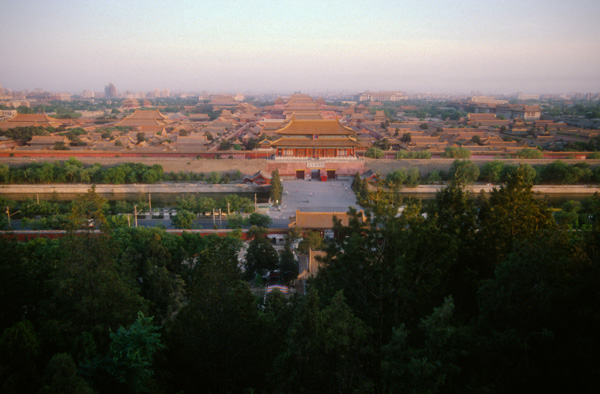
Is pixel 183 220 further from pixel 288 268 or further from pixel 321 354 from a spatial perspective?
pixel 321 354

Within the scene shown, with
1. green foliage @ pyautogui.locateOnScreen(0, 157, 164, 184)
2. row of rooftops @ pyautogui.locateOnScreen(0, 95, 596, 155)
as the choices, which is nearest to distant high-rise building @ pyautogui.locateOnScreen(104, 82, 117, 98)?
row of rooftops @ pyautogui.locateOnScreen(0, 95, 596, 155)

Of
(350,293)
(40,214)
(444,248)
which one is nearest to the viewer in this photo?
(350,293)

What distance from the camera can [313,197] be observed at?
17188mm

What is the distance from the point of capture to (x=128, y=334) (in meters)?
3.73

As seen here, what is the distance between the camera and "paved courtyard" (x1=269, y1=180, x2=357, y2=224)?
14680mm

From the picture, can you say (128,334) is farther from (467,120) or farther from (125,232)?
(467,120)

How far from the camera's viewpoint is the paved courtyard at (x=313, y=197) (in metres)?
14.7

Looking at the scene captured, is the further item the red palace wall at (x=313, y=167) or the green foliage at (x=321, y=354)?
the red palace wall at (x=313, y=167)

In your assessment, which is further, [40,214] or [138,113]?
[138,113]

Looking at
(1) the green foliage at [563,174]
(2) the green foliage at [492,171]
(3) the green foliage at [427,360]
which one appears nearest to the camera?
(3) the green foliage at [427,360]

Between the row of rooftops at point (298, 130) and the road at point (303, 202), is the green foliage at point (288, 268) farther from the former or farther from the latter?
the row of rooftops at point (298, 130)

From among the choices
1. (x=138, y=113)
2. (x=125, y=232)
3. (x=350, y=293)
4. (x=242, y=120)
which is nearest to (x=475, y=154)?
(x=125, y=232)

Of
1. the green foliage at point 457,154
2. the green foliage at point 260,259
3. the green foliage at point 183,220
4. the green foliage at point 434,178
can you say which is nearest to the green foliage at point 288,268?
the green foliage at point 260,259

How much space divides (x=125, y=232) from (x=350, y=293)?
6936 millimetres
